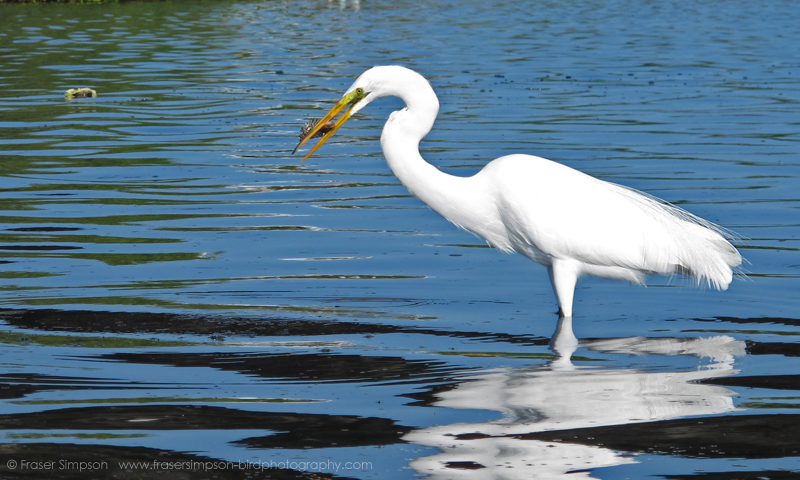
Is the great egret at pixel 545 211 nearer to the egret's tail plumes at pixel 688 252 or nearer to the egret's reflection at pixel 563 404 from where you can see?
the egret's tail plumes at pixel 688 252

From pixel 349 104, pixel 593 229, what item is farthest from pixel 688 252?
pixel 349 104

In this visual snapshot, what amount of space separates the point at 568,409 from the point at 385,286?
10.8ft

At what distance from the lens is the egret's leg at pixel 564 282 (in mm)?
7836

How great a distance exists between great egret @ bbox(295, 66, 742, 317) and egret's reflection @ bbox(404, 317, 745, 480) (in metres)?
0.72

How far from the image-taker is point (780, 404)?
606 cm

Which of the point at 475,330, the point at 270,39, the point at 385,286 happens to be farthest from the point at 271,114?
the point at 270,39

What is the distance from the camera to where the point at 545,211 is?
7828 mm

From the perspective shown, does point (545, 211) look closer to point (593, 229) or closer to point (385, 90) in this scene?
point (593, 229)

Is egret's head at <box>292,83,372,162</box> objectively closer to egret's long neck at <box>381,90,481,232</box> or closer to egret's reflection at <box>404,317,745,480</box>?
egret's long neck at <box>381,90,481,232</box>

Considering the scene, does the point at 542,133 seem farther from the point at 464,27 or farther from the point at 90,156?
the point at 464,27

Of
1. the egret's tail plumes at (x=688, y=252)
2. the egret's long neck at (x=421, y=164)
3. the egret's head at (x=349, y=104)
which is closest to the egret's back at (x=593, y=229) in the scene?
the egret's tail plumes at (x=688, y=252)

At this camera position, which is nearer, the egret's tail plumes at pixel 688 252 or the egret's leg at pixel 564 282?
the egret's leg at pixel 564 282

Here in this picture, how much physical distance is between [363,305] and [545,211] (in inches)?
67.5

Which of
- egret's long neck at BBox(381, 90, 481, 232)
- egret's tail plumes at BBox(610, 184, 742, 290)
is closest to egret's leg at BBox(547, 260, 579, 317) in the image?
egret's tail plumes at BBox(610, 184, 742, 290)
